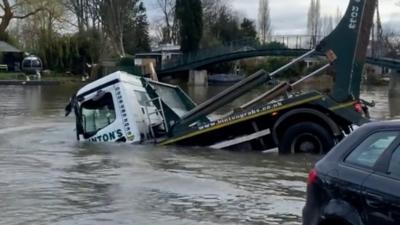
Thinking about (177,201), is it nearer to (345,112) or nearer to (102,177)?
(102,177)

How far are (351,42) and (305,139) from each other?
2.47 m

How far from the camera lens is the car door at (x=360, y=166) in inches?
223

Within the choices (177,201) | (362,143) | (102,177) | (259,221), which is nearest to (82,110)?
(102,177)

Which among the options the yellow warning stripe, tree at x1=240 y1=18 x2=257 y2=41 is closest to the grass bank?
tree at x1=240 y1=18 x2=257 y2=41

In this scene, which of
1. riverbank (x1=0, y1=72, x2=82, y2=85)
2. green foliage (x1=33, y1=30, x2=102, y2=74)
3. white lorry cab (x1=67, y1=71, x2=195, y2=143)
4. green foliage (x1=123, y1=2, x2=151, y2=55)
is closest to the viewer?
white lorry cab (x1=67, y1=71, x2=195, y2=143)

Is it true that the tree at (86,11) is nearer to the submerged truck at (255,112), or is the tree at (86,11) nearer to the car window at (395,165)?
the submerged truck at (255,112)

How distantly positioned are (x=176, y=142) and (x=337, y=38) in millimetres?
4207

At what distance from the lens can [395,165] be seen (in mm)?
5520

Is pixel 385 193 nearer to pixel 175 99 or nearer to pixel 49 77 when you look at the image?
pixel 175 99

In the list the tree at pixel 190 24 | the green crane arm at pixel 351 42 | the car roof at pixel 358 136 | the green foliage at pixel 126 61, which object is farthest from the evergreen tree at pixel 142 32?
the car roof at pixel 358 136

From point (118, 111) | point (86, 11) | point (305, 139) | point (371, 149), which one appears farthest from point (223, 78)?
point (371, 149)

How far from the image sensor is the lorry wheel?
1658cm

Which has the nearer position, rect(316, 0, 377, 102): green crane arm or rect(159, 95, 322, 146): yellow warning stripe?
rect(159, 95, 322, 146): yellow warning stripe

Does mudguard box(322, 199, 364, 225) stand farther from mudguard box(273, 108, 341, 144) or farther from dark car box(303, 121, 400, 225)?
mudguard box(273, 108, 341, 144)
